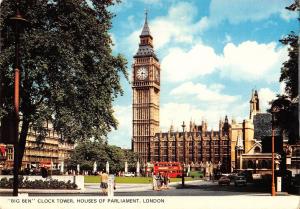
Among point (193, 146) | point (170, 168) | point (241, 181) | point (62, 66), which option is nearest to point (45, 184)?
point (62, 66)

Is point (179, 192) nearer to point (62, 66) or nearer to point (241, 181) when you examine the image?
point (62, 66)

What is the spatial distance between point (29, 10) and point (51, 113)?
19.9 ft

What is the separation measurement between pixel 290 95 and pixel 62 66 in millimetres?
14412

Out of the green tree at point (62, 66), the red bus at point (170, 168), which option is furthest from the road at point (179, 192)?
the red bus at point (170, 168)

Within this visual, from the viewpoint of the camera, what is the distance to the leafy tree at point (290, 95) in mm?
26281

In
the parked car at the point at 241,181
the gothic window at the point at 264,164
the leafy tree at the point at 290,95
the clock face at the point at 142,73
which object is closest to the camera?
the leafy tree at the point at 290,95

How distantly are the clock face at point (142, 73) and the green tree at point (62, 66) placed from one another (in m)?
73.5

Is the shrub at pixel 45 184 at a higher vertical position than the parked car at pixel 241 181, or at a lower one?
higher

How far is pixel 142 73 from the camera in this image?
369 feet

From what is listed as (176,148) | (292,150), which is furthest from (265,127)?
(176,148)

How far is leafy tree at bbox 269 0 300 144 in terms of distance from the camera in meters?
26.3

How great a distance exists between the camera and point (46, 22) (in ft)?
86.5

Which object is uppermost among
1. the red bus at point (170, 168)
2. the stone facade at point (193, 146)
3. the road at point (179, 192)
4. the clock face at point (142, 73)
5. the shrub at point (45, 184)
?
the clock face at point (142, 73)

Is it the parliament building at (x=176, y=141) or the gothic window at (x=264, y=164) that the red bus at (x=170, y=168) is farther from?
the parliament building at (x=176, y=141)
